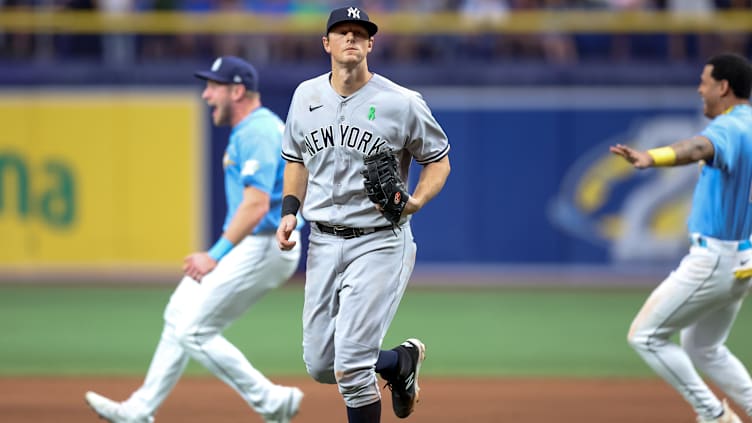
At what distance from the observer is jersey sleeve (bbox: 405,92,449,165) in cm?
606

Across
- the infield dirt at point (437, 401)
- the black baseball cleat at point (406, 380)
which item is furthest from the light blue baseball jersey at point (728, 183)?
the black baseball cleat at point (406, 380)

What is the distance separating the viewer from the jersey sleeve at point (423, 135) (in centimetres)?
606

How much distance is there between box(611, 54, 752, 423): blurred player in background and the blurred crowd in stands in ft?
33.6

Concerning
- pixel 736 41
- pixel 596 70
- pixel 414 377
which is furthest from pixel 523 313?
pixel 414 377

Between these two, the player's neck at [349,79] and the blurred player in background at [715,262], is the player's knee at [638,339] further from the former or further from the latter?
the player's neck at [349,79]

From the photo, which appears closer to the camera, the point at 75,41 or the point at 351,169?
the point at 351,169

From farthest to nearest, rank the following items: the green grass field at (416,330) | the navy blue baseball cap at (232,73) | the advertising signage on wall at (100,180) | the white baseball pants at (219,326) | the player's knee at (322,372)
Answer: the advertising signage on wall at (100,180) < the green grass field at (416,330) < the navy blue baseball cap at (232,73) < the white baseball pants at (219,326) < the player's knee at (322,372)

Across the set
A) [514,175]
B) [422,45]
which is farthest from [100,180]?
[514,175]

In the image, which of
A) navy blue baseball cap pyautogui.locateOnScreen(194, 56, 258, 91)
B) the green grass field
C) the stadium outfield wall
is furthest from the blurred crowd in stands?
navy blue baseball cap pyautogui.locateOnScreen(194, 56, 258, 91)

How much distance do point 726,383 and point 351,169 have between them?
2693 millimetres

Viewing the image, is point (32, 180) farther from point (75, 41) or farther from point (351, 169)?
point (351, 169)

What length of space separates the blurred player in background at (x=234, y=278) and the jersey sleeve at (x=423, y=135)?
1.33 m

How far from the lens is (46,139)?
17.0 m

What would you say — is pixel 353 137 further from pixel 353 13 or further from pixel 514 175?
pixel 514 175
